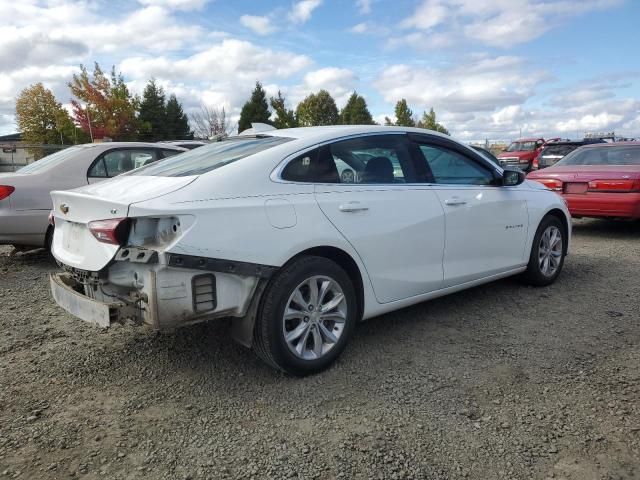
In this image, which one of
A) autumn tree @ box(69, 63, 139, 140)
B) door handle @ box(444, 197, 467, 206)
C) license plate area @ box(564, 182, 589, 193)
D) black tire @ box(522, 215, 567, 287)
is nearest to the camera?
A: door handle @ box(444, 197, 467, 206)

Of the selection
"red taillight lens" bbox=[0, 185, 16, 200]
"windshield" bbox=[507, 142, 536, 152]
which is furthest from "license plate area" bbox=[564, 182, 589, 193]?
"windshield" bbox=[507, 142, 536, 152]

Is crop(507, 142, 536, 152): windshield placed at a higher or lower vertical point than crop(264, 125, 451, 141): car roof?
higher

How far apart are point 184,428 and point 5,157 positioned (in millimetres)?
23834

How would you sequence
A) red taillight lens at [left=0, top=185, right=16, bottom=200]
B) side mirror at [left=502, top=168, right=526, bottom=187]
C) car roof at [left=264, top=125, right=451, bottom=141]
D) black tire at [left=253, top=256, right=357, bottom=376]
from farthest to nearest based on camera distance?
red taillight lens at [left=0, top=185, right=16, bottom=200] → side mirror at [left=502, top=168, right=526, bottom=187] → car roof at [left=264, top=125, right=451, bottom=141] → black tire at [left=253, top=256, right=357, bottom=376]

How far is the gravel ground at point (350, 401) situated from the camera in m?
2.38

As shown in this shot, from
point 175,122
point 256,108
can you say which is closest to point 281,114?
point 256,108

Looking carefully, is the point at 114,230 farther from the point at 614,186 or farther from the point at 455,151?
the point at 614,186

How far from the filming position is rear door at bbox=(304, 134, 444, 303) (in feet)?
10.9

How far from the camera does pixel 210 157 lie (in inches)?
137

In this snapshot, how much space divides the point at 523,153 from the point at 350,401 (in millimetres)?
19847

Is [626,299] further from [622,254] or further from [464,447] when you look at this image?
[464,447]

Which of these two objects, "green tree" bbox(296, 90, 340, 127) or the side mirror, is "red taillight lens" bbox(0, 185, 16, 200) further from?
"green tree" bbox(296, 90, 340, 127)

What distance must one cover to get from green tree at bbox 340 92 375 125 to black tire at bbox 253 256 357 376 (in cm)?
4268

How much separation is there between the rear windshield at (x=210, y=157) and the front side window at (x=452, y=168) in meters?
1.20
